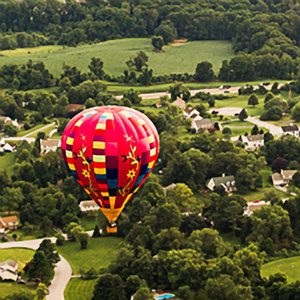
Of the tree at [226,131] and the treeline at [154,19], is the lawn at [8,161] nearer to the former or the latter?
the tree at [226,131]

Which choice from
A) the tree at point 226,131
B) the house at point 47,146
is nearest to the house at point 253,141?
the tree at point 226,131

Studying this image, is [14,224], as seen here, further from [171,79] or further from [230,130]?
[171,79]

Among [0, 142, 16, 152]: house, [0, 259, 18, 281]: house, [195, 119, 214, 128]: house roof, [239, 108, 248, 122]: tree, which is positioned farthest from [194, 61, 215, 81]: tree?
[0, 259, 18, 281]: house

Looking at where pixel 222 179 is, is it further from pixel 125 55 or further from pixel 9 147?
pixel 125 55

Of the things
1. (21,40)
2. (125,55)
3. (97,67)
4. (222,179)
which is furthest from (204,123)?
(21,40)

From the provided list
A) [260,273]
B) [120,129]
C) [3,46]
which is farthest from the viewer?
[3,46]

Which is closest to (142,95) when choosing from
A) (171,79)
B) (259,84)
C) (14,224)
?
(171,79)
